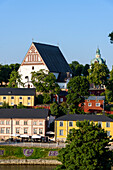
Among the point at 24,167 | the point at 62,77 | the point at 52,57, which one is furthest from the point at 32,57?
the point at 24,167

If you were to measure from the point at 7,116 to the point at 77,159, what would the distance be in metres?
34.6

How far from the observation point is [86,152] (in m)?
43.3

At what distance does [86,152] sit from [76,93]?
4224 cm

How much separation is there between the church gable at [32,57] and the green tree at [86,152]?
6407 cm

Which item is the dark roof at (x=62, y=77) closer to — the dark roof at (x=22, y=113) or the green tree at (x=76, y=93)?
the green tree at (x=76, y=93)

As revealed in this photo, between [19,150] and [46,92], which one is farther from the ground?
[46,92]

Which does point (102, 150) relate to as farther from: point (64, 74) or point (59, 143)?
point (64, 74)

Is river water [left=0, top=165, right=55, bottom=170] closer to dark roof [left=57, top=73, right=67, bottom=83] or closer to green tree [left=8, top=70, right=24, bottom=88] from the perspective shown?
green tree [left=8, top=70, right=24, bottom=88]

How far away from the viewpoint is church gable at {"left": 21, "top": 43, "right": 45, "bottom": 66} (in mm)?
108125

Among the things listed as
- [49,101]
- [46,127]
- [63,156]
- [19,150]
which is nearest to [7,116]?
[46,127]

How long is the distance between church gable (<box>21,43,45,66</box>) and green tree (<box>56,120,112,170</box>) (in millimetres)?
64073

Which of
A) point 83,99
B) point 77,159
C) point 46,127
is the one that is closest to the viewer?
point 77,159

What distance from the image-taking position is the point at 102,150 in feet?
144

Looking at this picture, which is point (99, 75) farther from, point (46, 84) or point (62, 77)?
point (46, 84)
